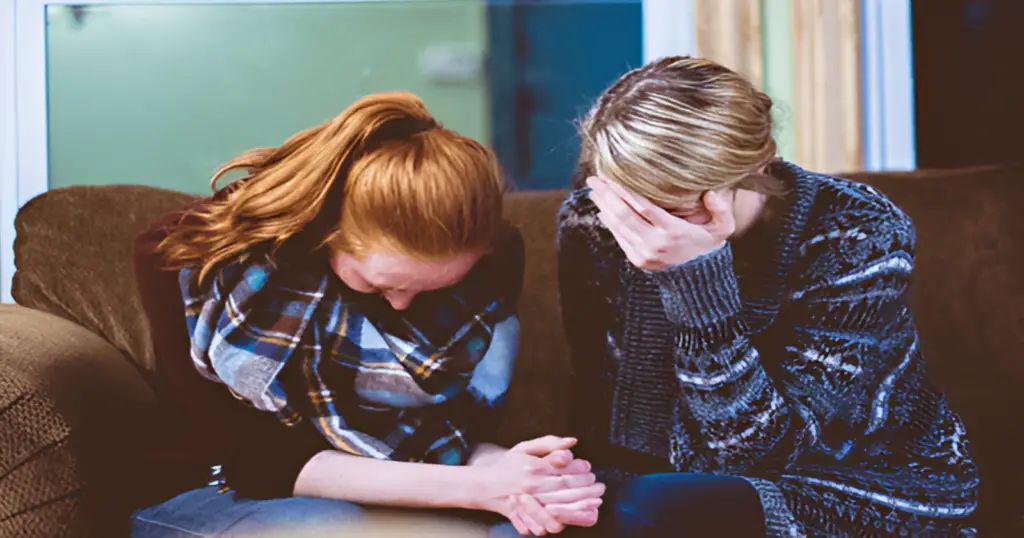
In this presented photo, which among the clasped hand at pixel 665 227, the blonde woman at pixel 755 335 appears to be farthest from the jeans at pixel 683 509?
the clasped hand at pixel 665 227

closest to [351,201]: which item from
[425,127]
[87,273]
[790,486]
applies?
[425,127]

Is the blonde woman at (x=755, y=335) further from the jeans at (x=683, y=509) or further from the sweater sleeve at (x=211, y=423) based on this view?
the sweater sleeve at (x=211, y=423)

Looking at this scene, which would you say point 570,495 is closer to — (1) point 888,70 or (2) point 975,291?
(2) point 975,291

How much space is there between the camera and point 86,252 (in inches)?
42.5

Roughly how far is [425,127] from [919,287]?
63cm

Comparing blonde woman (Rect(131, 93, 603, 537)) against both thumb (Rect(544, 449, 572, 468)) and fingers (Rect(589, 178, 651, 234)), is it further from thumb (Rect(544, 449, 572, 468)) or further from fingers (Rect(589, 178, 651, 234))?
fingers (Rect(589, 178, 651, 234))

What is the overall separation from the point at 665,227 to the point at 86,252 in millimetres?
726

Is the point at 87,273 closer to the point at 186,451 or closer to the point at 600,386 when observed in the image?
the point at 186,451

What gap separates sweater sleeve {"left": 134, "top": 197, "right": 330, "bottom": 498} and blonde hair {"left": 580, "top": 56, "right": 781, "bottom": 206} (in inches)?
17.0

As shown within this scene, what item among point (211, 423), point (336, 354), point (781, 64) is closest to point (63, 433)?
point (211, 423)

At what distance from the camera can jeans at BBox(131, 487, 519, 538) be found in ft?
2.68

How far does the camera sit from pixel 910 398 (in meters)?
0.92

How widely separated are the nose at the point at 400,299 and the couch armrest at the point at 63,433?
0.30 m

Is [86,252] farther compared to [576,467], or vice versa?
[86,252]
